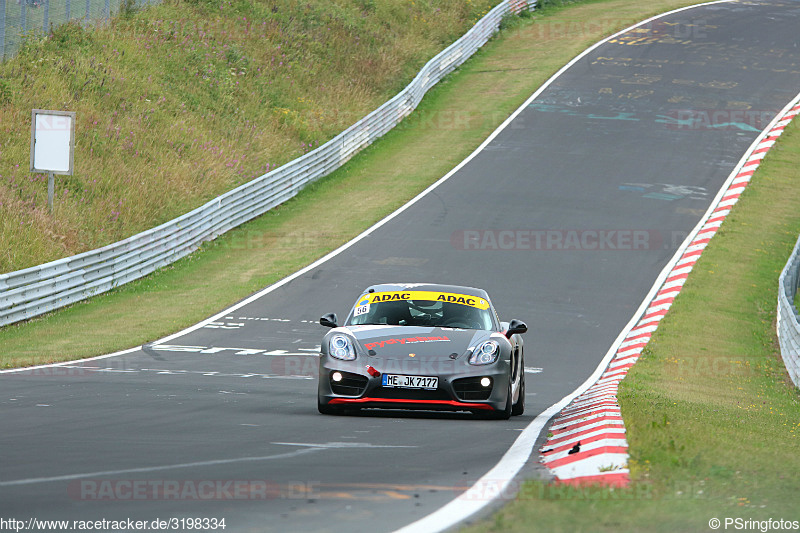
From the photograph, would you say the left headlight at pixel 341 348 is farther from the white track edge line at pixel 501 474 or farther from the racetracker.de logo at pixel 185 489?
the racetracker.de logo at pixel 185 489

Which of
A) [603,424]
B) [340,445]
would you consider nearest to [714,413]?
[603,424]

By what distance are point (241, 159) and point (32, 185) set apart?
9.72m

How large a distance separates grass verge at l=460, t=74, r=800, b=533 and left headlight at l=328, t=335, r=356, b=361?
258cm

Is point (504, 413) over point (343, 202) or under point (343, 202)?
over

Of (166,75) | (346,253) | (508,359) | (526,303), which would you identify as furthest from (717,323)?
(166,75)

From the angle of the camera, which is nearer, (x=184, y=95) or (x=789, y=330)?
(x=789, y=330)

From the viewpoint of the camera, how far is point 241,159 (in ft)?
113

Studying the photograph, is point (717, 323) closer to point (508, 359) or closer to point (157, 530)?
point (508, 359)

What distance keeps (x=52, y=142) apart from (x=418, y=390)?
49.3ft

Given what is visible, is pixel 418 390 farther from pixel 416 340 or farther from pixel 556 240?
pixel 556 240

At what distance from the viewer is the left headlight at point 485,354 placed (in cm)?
1038

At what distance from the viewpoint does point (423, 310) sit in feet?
38.2

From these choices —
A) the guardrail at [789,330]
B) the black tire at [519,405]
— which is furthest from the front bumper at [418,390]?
the guardrail at [789,330]

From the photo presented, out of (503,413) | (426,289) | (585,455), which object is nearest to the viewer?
(585,455)
